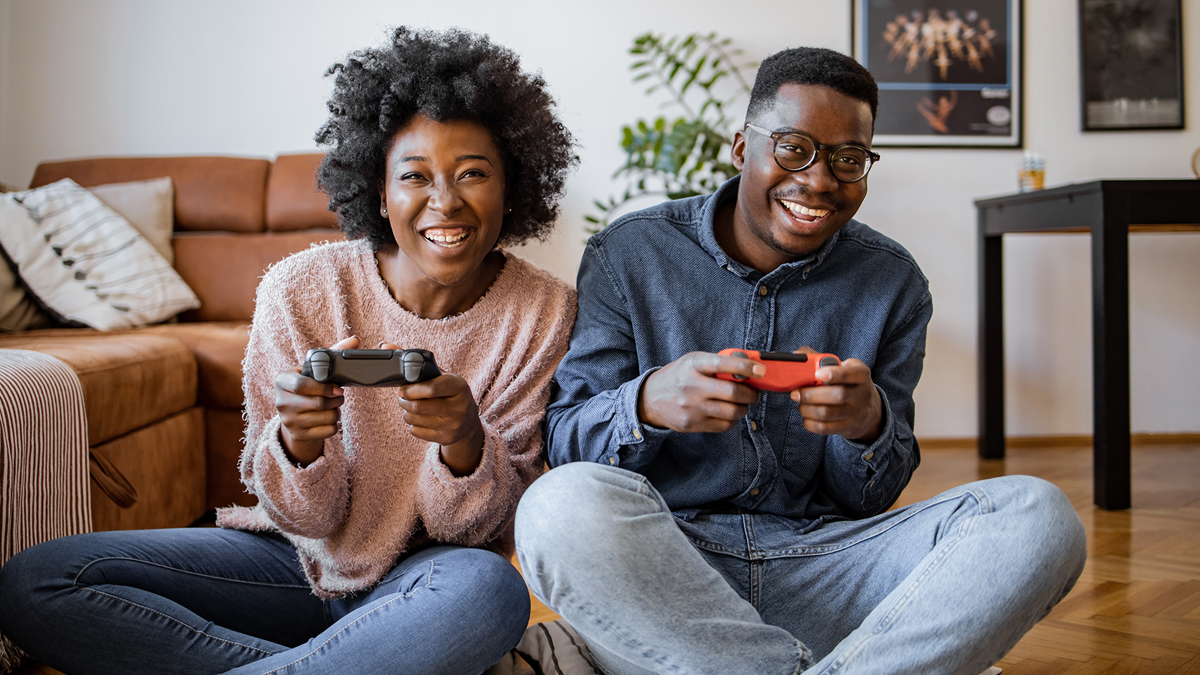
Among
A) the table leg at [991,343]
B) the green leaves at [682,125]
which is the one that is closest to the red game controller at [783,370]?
the green leaves at [682,125]

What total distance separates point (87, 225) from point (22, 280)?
8.8 inches

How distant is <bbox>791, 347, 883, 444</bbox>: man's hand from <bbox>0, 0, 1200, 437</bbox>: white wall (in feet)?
7.02

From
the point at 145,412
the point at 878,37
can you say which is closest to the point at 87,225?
the point at 145,412

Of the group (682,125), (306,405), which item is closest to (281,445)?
(306,405)

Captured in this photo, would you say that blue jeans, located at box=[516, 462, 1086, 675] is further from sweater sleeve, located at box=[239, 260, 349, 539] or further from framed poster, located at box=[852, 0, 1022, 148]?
framed poster, located at box=[852, 0, 1022, 148]

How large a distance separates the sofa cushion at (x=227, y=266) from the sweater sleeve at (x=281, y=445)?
142cm

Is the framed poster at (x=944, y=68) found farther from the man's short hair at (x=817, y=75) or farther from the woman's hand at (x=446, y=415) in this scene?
the woman's hand at (x=446, y=415)

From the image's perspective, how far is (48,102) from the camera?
113 inches

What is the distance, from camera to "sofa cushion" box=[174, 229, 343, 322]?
258 centimetres

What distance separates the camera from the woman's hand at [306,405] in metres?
0.99

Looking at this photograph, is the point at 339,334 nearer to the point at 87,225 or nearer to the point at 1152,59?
the point at 87,225

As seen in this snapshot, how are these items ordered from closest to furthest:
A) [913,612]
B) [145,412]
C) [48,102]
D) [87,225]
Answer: [913,612] → [145,412] → [87,225] → [48,102]

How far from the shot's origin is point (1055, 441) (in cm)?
316

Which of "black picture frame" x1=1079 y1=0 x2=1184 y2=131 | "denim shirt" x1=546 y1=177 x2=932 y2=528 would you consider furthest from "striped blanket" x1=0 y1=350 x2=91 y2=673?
"black picture frame" x1=1079 y1=0 x2=1184 y2=131
